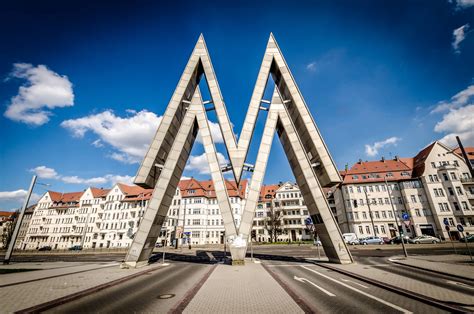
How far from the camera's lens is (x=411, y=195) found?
50219mm

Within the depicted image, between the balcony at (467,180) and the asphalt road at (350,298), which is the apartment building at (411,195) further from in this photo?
the asphalt road at (350,298)

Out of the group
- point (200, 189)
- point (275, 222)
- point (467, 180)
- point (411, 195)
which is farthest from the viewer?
point (200, 189)

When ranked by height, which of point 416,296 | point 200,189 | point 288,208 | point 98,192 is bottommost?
point 416,296

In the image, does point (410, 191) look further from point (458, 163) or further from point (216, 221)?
point (216, 221)

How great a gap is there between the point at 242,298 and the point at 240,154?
12605 mm

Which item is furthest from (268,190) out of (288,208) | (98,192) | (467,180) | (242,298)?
(242,298)

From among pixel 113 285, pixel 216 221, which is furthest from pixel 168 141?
pixel 216 221

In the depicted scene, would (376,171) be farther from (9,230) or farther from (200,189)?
(9,230)

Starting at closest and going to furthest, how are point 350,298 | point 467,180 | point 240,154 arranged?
point 350,298 < point 240,154 < point 467,180

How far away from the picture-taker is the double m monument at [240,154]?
17141 millimetres

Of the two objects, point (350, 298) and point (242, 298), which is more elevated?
point (242, 298)

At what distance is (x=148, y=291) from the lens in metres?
9.29

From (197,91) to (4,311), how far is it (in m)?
19.9

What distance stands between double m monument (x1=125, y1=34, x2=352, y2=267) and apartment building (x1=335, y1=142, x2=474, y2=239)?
33.8 meters
